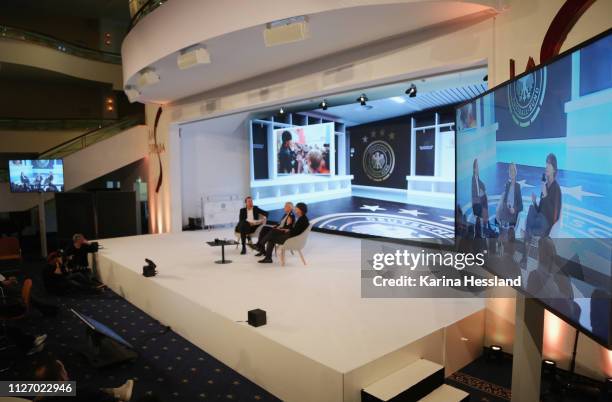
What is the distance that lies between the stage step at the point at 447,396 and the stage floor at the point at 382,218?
404 centimetres

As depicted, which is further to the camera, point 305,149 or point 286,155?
point 286,155

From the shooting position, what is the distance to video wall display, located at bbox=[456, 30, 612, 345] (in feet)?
5.19

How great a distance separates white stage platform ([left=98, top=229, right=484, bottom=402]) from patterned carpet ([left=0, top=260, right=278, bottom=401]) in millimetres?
138

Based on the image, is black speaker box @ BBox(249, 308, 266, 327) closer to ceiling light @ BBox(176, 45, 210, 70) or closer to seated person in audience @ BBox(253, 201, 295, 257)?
seated person in audience @ BBox(253, 201, 295, 257)

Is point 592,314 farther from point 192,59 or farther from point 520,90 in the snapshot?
point 192,59

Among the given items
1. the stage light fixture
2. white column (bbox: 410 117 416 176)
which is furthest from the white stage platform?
the stage light fixture

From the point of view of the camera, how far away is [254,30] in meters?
4.76

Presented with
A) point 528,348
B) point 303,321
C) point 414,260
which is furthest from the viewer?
point 414,260

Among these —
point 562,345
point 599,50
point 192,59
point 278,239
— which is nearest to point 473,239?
point 562,345

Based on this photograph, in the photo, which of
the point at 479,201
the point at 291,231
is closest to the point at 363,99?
the point at 291,231

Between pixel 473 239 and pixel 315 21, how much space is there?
295 cm

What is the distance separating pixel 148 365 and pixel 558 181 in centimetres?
370

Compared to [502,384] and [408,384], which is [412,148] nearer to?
[502,384]

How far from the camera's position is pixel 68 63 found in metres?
12.5
